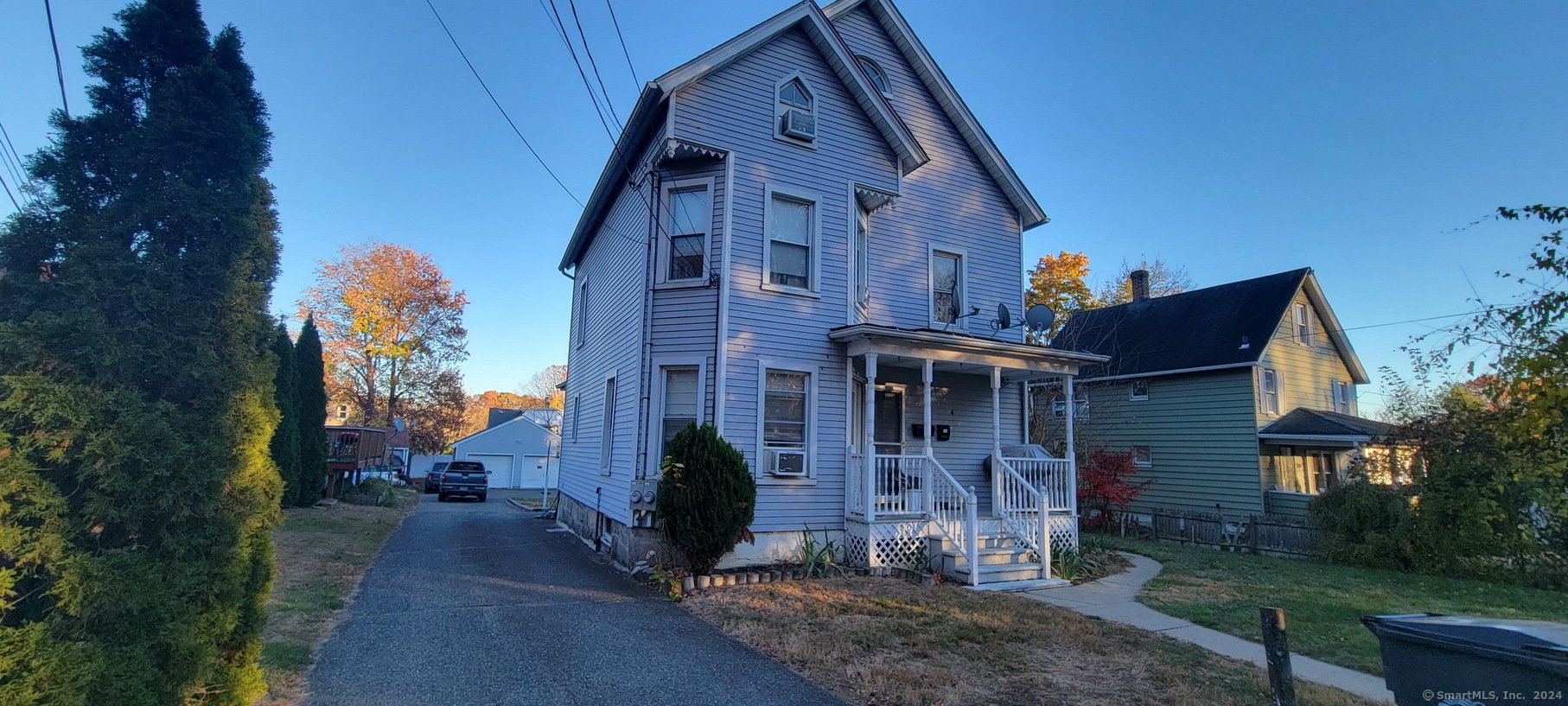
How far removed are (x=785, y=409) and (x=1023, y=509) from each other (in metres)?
3.99

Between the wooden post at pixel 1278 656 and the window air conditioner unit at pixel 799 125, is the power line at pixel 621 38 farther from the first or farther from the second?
the wooden post at pixel 1278 656

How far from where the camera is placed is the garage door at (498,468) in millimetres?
44375

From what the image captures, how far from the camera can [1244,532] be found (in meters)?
16.5

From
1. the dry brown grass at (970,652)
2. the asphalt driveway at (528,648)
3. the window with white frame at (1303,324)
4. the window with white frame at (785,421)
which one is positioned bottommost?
the asphalt driveway at (528,648)

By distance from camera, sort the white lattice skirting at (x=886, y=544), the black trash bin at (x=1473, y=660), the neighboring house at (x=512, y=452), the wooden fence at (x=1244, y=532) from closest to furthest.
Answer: the black trash bin at (x=1473, y=660)
the white lattice skirting at (x=886, y=544)
the wooden fence at (x=1244, y=532)
the neighboring house at (x=512, y=452)

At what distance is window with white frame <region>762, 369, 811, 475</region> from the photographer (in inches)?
411

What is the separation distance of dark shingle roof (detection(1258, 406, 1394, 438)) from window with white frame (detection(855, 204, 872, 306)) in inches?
501

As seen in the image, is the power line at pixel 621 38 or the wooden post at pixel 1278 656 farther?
the power line at pixel 621 38

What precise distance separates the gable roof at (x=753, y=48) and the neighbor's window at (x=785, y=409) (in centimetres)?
428

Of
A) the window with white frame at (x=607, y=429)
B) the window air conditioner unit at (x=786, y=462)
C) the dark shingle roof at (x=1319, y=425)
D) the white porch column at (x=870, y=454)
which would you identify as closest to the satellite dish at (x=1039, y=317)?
the white porch column at (x=870, y=454)

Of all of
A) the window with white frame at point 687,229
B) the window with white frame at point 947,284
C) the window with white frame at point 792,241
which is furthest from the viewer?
the window with white frame at point 947,284

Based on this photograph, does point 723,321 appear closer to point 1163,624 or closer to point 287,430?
point 1163,624

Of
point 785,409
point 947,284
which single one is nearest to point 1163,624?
point 785,409

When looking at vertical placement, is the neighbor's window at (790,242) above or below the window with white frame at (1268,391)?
above
